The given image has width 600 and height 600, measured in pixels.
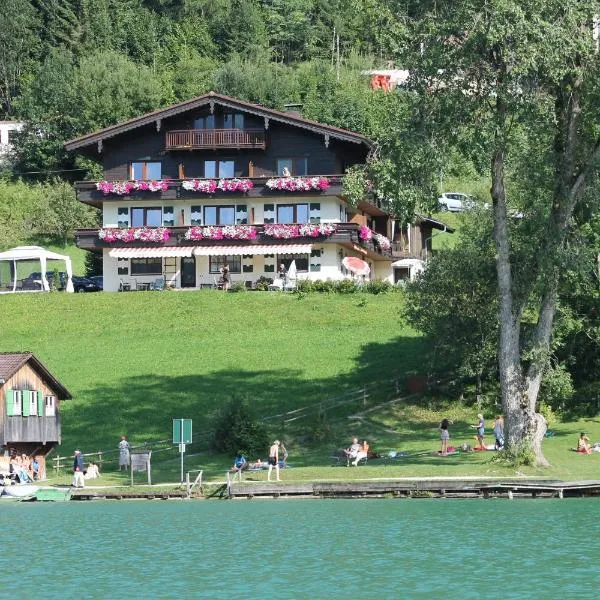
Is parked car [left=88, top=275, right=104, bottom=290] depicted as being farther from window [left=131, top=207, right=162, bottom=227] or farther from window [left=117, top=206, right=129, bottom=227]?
window [left=131, top=207, right=162, bottom=227]

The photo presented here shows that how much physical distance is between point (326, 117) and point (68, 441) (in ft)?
234

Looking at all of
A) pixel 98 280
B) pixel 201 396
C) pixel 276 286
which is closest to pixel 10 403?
pixel 201 396

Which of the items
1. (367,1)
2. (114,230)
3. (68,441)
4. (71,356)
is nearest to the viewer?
(367,1)

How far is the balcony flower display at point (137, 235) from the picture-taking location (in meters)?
85.2

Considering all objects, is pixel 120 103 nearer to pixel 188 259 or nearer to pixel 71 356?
pixel 188 259

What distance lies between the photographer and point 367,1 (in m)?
50.8

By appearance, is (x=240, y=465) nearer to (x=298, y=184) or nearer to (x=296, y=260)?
(x=298, y=184)

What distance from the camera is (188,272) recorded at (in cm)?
8700

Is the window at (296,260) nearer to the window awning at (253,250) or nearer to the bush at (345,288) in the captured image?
the window awning at (253,250)

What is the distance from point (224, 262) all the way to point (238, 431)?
3460cm

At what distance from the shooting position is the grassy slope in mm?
52406

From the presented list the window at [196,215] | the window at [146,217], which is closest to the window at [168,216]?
the window at [146,217]

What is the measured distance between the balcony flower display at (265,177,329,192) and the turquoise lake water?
4171cm

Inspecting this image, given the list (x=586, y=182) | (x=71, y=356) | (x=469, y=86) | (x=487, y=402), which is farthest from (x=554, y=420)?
(x=71, y=356)
